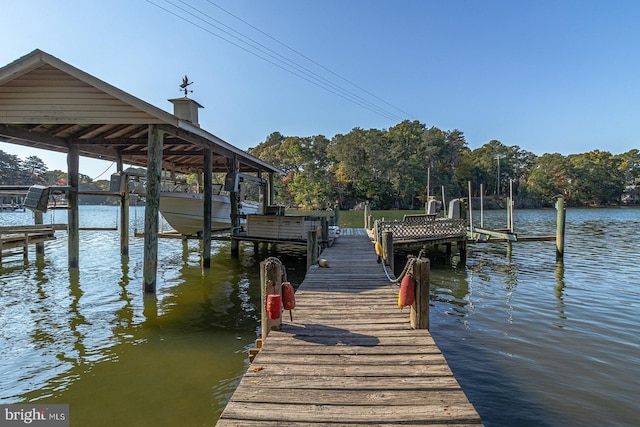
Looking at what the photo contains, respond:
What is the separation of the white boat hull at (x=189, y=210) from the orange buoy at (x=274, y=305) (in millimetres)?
13264

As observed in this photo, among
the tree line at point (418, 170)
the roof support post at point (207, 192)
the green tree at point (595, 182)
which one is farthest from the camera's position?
the green tree at point (595, 182)

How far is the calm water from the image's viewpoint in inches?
204

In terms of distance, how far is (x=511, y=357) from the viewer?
6.78 meters

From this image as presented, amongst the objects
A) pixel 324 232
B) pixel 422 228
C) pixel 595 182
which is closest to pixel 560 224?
pixel 422 228

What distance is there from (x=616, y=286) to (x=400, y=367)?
1242 centimetres

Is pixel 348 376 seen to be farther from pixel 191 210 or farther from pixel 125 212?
pixel 191 210

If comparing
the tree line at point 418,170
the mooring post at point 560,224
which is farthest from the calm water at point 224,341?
the tree line at point 418,170

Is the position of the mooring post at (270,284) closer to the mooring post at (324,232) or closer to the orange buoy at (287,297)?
the orange buoy at (287,297)

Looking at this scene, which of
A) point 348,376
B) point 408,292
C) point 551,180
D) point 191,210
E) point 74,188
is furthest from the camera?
point 551,180

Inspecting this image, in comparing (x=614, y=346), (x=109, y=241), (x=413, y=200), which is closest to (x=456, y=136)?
(x=413, y=200)

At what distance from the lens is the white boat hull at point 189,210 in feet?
57.7

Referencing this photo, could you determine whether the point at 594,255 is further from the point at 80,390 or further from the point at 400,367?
the point at 80,390

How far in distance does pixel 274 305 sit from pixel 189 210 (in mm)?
14427

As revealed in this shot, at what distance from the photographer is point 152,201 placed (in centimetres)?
999
